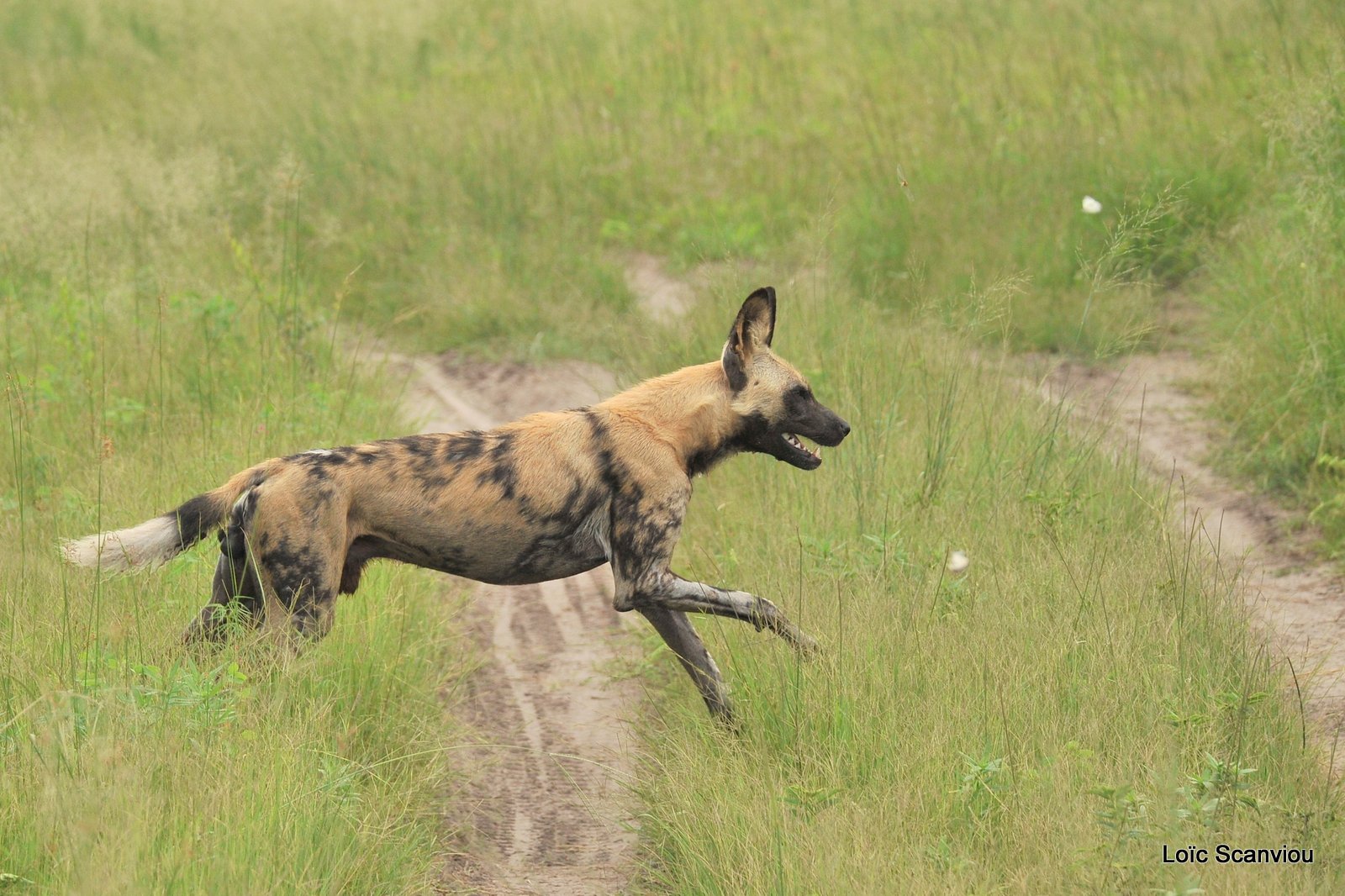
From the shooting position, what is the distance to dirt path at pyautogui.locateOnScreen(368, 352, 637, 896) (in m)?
4.13

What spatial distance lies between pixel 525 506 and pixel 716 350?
258 centimetres

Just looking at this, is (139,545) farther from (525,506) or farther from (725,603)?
(725,603)

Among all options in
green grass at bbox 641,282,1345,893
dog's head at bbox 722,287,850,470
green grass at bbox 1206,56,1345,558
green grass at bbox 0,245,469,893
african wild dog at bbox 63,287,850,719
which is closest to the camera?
green grass at bbox 0,245,469,893

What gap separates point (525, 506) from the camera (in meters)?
4.45

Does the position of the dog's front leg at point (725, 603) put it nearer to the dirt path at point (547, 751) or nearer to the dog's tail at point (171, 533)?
the dirt path at point (547, 751)

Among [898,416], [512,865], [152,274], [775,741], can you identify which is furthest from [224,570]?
[152,274]

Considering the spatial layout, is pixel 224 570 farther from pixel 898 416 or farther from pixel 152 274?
pixel 152 274

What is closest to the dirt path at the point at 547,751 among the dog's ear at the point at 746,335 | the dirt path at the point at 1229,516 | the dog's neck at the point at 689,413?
the dog's neck at the point at 689,413

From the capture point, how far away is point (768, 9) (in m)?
13.2

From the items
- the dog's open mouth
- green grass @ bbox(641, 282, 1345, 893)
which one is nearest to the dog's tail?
green grass @ bbox(641, 282, 1345, 893)

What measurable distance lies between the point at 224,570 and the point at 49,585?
70 centimetres

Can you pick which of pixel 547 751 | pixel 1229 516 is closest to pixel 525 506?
pixel 547 751

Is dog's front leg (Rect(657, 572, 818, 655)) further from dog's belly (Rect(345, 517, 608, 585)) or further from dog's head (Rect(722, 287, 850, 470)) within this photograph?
dog's head (Rect(722, 287, 850, 470))

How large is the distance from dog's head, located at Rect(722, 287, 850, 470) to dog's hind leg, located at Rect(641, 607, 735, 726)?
2.19 ft
